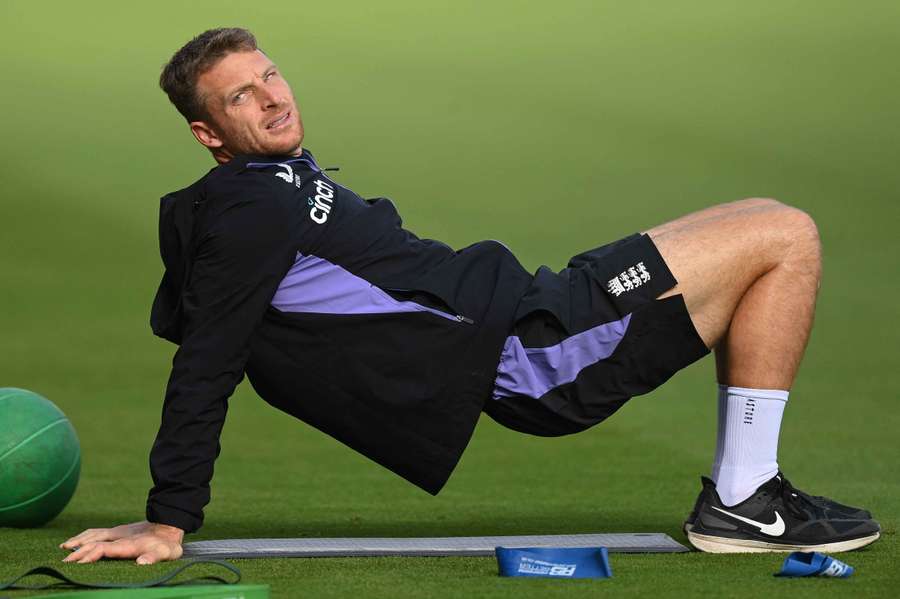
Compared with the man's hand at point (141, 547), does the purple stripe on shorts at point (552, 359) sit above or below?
above

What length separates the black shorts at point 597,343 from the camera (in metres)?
2.99

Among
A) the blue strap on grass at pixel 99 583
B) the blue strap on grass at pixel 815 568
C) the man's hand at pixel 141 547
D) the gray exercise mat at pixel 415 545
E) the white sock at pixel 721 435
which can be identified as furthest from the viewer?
the white sock at pixel 721 435

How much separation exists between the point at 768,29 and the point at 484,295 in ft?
27.1

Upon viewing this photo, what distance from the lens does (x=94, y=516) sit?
3.70 meters

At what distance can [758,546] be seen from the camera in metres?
2.94

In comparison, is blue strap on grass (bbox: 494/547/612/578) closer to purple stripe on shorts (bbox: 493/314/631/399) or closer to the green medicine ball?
purple stripe on shorts (bbox: 493/314/631/399)

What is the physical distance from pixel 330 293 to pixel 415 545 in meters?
0.55

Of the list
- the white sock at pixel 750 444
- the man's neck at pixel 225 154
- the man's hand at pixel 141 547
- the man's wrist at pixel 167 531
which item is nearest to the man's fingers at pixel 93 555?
the man's hand at pixel 141 547

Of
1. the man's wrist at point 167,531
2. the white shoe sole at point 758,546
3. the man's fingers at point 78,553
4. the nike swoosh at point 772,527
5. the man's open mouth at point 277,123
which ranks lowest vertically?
the man's fingers at point 78,553

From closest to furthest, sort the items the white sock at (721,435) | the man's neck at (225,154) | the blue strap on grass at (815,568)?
1. the blue strap on grass at (815,568)
2. the white sock at (721,435)
3. the man's neck at (225,154)

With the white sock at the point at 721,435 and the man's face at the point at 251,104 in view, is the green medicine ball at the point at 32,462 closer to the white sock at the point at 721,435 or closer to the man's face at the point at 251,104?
the man's face at the point at 251,104

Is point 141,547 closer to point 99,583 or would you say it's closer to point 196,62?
point 99,583

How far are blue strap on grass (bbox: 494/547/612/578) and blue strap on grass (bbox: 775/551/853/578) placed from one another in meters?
0.32

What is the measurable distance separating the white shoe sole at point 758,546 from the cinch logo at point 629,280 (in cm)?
53
